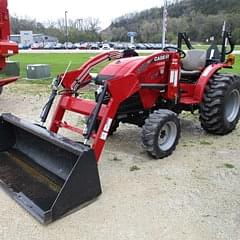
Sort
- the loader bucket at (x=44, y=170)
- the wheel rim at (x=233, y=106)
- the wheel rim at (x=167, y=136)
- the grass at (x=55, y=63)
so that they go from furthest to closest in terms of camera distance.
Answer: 1. the grass at (x=55, y=63)
2. the wheel rim at (x=233, y=106)
3. the wheel rim at (x=167, y=136)
4. the loader bucket at (x=44, y=170)

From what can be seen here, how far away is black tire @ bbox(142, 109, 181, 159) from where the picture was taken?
4.36 meters

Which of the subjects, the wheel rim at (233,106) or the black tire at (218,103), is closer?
the black tire at (218,103)

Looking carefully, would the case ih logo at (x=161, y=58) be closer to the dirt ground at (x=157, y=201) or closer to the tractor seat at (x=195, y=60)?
the tractor seat at (x=195, y=60)

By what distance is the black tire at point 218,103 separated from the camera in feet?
17.3

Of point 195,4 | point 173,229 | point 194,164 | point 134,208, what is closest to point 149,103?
point 194,164

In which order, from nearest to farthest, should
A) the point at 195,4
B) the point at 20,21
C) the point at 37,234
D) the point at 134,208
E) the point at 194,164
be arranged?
the point at 37,234, the point at 134,208, the point at 194,164, the point at 195,4, the point at 20,21

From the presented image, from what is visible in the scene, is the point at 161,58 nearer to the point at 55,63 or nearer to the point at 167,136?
the point at 167,136

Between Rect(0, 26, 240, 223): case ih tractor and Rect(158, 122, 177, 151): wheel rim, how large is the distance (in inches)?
0.5

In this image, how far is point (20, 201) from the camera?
11.2 feet

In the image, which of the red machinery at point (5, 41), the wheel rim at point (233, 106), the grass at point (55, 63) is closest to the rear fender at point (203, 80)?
the wheel rim at point (233, 106)

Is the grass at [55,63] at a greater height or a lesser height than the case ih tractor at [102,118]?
lesser

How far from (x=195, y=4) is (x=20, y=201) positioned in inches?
2763

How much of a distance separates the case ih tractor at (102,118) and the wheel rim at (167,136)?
0.01 metres

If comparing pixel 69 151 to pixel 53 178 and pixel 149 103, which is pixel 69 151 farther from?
pixel 149 103
